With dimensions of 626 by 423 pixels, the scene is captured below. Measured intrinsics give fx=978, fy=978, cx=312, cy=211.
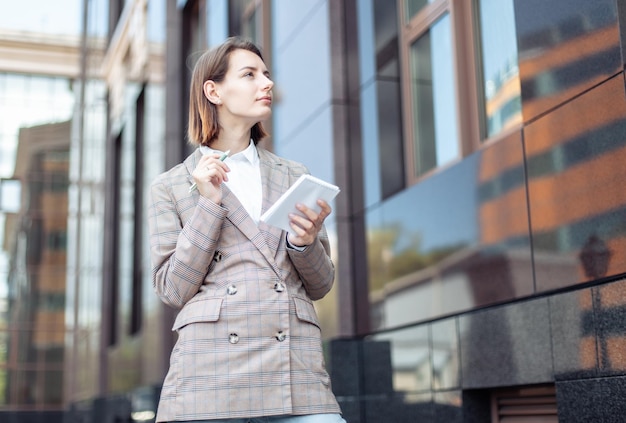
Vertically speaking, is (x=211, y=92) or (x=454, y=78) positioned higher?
(x=454, y=78)

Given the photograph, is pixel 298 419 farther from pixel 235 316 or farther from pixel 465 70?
pixel 465 70

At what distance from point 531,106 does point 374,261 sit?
268 cm

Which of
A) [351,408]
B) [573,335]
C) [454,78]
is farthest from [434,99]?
[573,335]

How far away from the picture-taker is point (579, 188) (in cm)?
519

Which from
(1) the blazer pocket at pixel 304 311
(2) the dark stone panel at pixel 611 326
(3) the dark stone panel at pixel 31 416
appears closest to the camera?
(1) the blazer pocket at pixel 304 311

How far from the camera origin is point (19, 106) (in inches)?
1170

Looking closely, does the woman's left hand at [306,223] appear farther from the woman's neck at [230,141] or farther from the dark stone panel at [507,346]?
the dark stone panel at [507,346]

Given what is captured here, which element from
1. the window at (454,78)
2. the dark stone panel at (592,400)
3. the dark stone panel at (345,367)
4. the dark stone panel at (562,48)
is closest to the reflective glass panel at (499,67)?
the window at (454,78)

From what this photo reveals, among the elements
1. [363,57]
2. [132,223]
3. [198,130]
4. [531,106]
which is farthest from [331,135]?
[132,223]

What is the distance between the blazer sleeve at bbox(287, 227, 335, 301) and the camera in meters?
2.95

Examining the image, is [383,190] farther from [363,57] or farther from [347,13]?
[347,13]

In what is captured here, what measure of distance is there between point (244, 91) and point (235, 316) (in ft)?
2.45

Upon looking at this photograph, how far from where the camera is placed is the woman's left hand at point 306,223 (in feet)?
9.34

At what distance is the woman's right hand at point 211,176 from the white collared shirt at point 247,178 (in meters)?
0.17
